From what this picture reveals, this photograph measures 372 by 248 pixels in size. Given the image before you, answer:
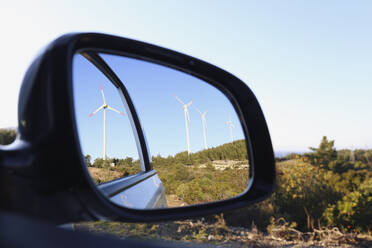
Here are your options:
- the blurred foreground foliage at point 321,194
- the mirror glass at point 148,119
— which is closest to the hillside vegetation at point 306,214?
the blurred foreground foliage at point 321,194

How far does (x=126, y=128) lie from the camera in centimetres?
212

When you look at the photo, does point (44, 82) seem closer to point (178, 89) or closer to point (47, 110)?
point (47, 110)

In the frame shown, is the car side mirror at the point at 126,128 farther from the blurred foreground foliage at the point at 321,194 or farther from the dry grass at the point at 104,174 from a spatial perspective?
the blurred foreground foliage at the point at 321,194

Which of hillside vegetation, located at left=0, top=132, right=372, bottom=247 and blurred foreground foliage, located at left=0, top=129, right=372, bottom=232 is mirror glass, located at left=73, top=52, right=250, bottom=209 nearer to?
hillside vegetation, located at left=0, top=132, right=372, bottom=247

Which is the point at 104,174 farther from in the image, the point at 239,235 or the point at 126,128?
the point at 239,235

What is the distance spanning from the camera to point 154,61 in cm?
147

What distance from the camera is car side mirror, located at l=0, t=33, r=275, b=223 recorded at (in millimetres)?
684

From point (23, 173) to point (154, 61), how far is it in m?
0.95

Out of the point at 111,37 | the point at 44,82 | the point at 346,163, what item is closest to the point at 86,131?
the point at 111,37

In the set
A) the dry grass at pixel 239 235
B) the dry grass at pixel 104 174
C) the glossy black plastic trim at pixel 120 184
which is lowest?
the dry grass at pixel 239 235

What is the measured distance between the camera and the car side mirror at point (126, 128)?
0.68 m

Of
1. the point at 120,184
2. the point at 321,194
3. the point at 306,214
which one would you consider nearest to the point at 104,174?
the point at 120,184

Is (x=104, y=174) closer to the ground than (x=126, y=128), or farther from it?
closer to the ground

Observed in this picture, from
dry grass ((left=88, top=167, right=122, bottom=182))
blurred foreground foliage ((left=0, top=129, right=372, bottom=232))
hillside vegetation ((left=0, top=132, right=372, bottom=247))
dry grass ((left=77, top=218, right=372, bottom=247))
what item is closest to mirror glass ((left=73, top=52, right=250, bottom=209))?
dry grass ((left=88, top=167, right=122, bottom=182))
